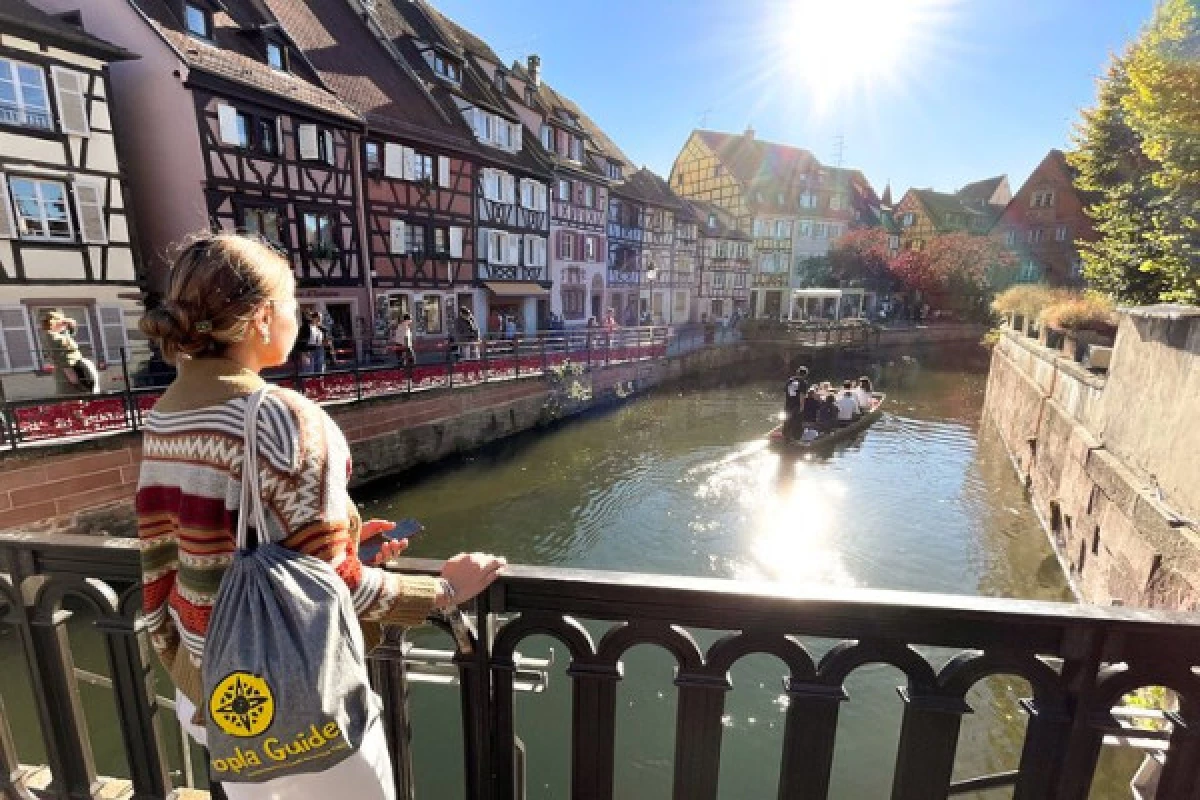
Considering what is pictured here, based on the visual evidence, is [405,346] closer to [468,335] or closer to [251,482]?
[468,335]

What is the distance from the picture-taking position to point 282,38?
634 inches

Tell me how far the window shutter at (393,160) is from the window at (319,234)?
103 inches

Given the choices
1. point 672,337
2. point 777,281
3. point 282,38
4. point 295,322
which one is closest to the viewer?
point 295,322

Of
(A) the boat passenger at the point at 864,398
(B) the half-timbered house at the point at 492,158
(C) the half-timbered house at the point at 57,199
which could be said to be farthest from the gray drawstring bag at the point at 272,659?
(B) the half-timbered house at the point at 492,158

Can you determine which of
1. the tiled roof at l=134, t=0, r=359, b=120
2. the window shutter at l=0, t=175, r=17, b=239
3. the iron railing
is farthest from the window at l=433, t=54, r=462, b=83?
the window shutter at l=0, t=175, r=17, b=239

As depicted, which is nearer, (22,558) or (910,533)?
(22,558)

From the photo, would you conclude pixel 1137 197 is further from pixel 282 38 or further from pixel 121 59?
pixel 121 59

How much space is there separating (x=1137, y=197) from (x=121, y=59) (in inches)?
949

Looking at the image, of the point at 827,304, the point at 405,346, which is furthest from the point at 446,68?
the point at 827,304

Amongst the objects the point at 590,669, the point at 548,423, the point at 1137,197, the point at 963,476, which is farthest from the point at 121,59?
the point at 1137,197

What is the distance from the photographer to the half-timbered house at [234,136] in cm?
1373

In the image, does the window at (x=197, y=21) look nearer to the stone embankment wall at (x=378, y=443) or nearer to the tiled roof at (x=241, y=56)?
the tiled roof at (x=241, y=56)

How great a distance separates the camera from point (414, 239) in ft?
65.1

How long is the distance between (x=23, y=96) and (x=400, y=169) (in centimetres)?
896
